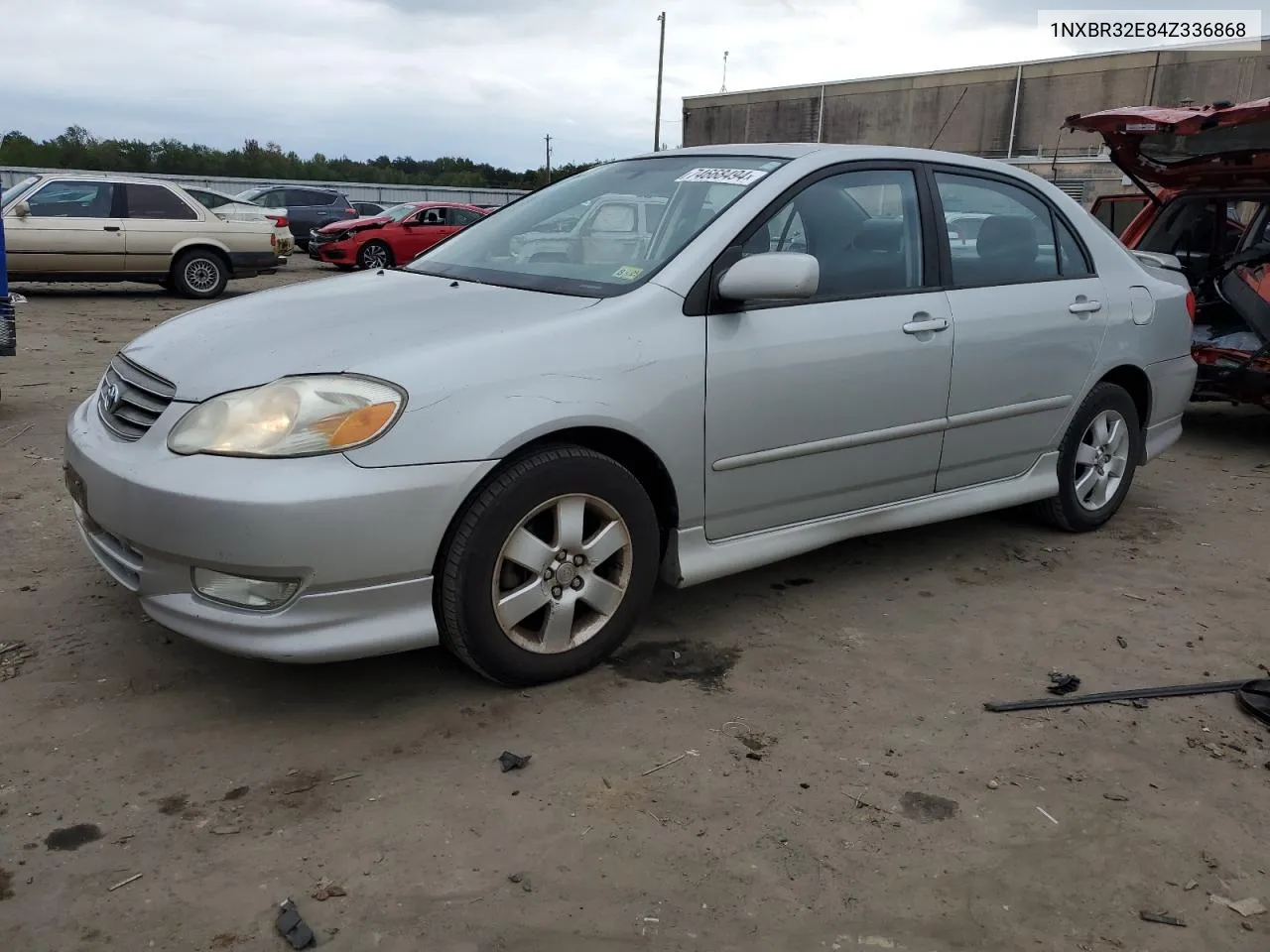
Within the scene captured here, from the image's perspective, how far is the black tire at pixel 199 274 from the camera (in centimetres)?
1312

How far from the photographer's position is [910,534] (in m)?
4.72

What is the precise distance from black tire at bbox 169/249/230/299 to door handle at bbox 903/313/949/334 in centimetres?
1168

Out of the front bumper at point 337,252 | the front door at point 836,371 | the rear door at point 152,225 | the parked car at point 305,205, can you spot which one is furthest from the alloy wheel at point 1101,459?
the parked car at point 305,205

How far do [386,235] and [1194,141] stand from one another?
13684 millimetres

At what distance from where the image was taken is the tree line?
48.5 meters

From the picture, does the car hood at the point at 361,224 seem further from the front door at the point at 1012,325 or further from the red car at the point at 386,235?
the front door at the point at 1012,325

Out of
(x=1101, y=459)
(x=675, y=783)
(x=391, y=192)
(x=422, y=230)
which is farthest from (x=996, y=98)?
(x=675, y=783)

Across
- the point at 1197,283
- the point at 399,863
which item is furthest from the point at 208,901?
the point at 1197,283

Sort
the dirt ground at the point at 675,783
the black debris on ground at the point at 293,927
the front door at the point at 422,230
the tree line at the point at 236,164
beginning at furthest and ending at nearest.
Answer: the tree line at the point at 236,164 < the front door at the point at 422,230 < the dirt ground at the point at 675,783 < the black debris on ground at the point at 293,927

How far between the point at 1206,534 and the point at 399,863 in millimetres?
4131

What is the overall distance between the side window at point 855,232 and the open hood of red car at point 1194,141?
3038mm

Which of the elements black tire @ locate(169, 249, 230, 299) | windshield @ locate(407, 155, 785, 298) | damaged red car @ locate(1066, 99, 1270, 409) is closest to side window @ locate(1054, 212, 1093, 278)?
windshield @ locate(407, 155, 785, 298)

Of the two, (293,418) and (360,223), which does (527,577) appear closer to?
(293,418)

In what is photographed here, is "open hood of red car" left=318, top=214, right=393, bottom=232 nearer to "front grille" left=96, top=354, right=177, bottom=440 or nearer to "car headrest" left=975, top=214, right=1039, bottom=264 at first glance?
"car headrest" left=975, top=214, right=1039, bottom=264
